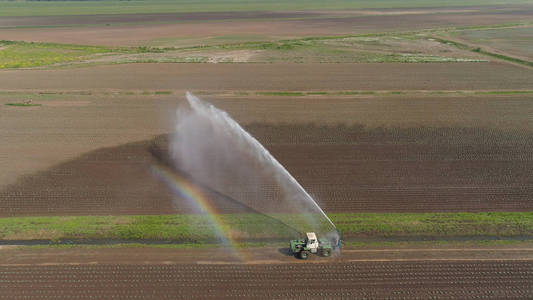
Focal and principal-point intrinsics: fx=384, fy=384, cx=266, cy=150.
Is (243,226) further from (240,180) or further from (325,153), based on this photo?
(325,153)

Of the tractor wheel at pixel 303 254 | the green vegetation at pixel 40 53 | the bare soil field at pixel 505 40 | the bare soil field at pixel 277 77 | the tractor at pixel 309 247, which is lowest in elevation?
the tractor wheel at pixel 303 254

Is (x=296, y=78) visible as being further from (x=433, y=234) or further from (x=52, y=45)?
(x=52, y=45)

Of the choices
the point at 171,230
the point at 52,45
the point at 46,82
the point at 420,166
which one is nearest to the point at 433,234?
the point at 420,166

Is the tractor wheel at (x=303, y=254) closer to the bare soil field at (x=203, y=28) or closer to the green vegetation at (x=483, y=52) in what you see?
the green vegetation at (x=483, y=52)

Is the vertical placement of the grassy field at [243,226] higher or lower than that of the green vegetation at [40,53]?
lower

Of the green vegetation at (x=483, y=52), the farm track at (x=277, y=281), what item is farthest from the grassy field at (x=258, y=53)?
the farm track at (x=277, y=281)

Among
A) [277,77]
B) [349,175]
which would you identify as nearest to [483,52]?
[277,77]
